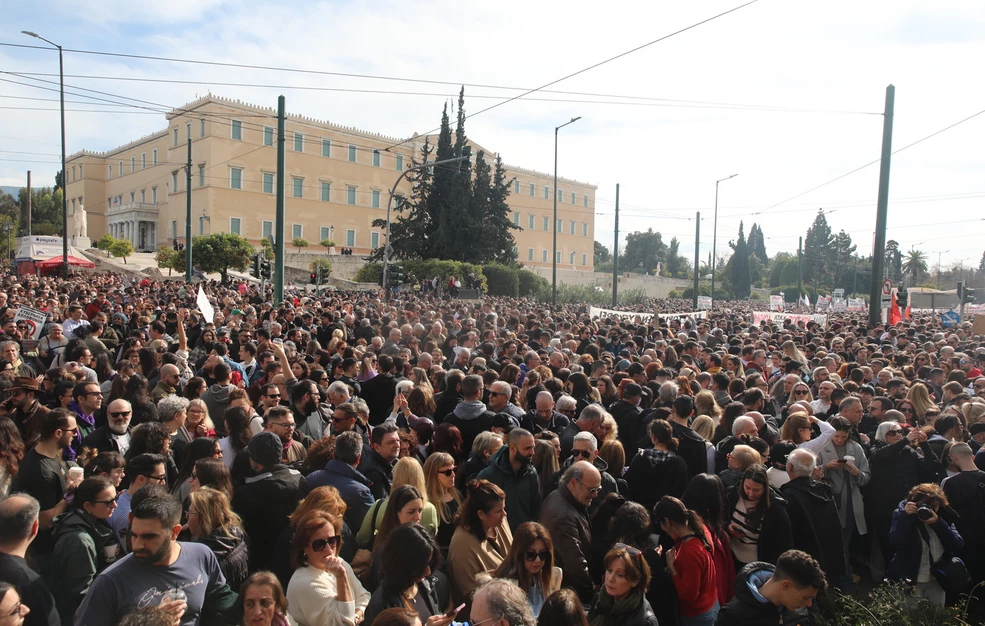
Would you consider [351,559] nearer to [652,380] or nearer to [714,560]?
[714,560]

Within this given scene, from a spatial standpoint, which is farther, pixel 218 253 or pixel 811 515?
pixel 218 253

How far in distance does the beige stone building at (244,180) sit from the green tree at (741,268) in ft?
86.4

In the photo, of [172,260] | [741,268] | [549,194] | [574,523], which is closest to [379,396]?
[574,523]

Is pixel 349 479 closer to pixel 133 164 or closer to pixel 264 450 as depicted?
pixel 264 450

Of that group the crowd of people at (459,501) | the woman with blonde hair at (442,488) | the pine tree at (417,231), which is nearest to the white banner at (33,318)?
the crowd of people at (459,501)

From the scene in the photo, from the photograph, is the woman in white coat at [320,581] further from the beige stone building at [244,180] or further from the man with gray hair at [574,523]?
the beige stone building at [244,180]

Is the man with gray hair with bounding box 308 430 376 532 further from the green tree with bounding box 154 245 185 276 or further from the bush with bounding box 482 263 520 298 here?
the bush with bounding box 482 263 520 298

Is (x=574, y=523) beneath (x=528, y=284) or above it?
beneath

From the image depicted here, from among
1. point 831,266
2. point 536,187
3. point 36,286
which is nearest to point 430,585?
point 36,286

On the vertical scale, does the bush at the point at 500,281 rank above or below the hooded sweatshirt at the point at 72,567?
above

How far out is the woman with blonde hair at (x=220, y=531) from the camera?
364cm

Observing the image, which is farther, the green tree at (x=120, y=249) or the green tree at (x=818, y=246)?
the green tree at (x=818, y=246)

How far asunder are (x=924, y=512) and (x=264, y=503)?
14.4ft

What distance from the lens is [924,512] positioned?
475 centimetres
